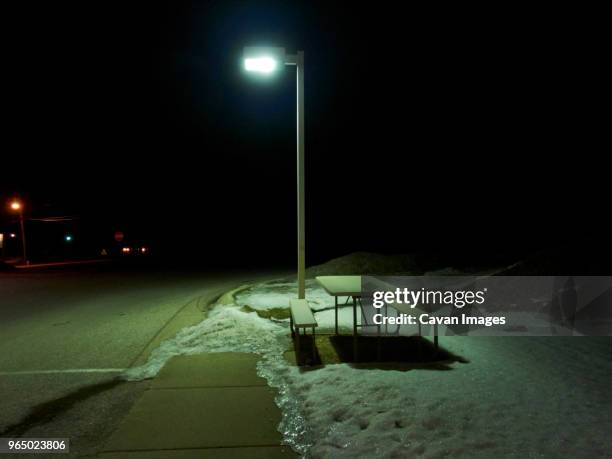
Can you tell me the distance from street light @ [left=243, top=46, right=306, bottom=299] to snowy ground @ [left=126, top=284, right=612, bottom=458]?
185 centimetres

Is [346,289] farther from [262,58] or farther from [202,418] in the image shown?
[262,58]

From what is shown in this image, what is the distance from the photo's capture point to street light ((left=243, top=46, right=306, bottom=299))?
7.02m

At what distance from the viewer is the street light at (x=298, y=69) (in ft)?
23.0

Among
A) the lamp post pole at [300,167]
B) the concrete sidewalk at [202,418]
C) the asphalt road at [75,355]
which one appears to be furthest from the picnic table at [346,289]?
the asphalt road at [75,355]

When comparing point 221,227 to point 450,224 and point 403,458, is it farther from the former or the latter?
point 403,458

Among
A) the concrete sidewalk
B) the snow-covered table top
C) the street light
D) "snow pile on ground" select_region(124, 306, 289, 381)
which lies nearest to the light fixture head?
the street light

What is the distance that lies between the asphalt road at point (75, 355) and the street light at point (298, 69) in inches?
115

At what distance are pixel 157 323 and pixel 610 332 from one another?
305 inches

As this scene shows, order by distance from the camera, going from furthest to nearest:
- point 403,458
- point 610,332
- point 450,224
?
point 450,224 < point 610,332 < point 403,458

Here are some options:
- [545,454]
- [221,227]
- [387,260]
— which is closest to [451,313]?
[545,454]

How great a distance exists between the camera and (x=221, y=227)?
82125 millimetres

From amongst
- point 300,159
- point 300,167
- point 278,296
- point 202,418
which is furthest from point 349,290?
point 278,296

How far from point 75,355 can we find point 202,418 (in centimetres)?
350

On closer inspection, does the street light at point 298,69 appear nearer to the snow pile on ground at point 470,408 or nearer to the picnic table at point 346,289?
the picnic table at point 346,289
